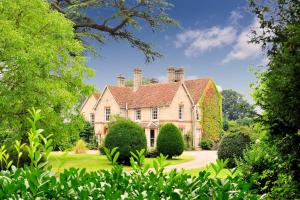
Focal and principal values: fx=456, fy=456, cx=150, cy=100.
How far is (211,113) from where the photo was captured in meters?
52.5

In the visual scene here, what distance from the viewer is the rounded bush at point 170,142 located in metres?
34.8

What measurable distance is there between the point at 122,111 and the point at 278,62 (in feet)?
146

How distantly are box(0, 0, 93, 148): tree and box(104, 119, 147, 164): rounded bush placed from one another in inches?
261

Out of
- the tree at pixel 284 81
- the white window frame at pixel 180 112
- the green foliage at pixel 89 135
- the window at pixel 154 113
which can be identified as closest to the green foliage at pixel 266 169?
the tree at pixel 284 81

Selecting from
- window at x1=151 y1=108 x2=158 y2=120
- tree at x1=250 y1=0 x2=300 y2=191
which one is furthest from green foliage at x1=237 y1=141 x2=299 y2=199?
window at x1=151 y1=108 x2=158 y2=120

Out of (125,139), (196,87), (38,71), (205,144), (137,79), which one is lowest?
(205,144)

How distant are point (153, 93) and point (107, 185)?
1822 inches

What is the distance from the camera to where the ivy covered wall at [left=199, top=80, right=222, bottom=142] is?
51.1m

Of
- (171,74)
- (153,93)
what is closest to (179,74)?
(171,74)

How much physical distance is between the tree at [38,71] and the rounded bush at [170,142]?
39.7ft

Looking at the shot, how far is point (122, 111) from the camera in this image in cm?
5047

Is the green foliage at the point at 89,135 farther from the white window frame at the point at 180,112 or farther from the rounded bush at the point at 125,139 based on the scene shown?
the rounded bush at the point at 125,139

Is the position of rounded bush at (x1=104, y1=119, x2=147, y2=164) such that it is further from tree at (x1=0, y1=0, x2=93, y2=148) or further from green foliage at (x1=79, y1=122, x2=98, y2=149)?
green foliage at (x1=79, y1=122, x2=98, y2=149)

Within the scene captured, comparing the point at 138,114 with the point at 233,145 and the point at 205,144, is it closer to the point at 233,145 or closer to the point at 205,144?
the point at 205,144
